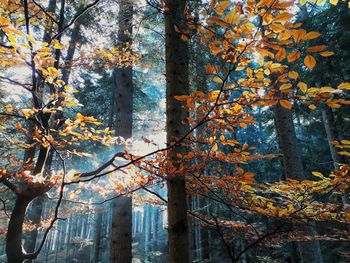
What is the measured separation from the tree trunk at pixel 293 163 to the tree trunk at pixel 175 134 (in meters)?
3.81

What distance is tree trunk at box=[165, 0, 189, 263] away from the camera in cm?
228

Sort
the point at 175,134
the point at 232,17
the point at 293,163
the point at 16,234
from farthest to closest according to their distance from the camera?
the point at 293,163, the point at 16,234, the point at 175,134, the point at 232,17

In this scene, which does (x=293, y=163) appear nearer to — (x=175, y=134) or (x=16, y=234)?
(x=175, y=134)

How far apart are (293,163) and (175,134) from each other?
13.7 feet

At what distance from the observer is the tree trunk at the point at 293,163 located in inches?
201

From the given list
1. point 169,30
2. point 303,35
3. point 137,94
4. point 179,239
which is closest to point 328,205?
point 179,239

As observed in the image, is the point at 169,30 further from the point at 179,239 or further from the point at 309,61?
the point at 179,239

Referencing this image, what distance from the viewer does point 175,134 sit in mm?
2582

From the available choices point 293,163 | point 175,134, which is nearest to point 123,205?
point 175,134

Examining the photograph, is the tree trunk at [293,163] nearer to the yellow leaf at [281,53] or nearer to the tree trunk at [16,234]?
the yellow leaf at [281,53]

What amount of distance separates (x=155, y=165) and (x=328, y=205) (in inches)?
70.4

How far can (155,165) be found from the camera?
264cm

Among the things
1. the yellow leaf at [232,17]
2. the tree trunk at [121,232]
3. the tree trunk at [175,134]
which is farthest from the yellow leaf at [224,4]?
the tree trunk at [121,232]

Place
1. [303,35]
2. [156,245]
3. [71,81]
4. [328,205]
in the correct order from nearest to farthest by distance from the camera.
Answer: [303,35] < [328,205] < [71,81] < [156,245]
